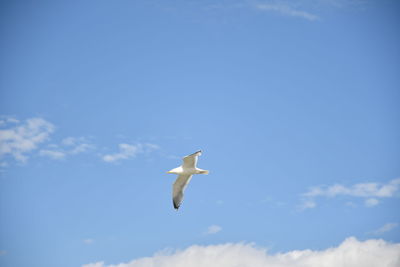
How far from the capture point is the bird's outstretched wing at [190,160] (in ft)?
102

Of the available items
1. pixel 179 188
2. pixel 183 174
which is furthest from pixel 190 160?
pixel 179 188

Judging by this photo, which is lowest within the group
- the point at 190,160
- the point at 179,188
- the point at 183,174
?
the point at 179,188

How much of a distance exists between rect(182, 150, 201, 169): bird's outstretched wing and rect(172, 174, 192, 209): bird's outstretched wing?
1.38 meters

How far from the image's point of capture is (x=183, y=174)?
33125mm

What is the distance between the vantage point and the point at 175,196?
34219 mm

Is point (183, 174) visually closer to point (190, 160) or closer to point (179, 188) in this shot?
point (179, 188)

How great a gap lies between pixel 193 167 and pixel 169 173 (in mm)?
1924

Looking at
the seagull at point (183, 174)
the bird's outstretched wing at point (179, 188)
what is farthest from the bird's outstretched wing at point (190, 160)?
the bird's outstretched wing at point (179, 188)

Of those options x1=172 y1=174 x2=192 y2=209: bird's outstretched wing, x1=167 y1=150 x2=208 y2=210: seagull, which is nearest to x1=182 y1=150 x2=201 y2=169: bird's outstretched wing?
x1=167 y1=150 x2=208 y2=210: seagull

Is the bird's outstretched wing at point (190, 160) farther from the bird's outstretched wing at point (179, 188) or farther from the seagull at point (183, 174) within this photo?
the bird's outstretched wing at point (179, 188)

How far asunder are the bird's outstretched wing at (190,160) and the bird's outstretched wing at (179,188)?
1376 millimetres

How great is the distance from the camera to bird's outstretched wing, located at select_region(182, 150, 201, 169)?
102ft

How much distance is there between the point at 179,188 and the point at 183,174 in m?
1.37

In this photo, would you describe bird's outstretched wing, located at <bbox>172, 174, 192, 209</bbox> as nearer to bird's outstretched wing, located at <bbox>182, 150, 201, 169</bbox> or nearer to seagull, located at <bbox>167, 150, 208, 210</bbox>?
seagull, located at <bbox>167, 150, 208, 210</bbox>
